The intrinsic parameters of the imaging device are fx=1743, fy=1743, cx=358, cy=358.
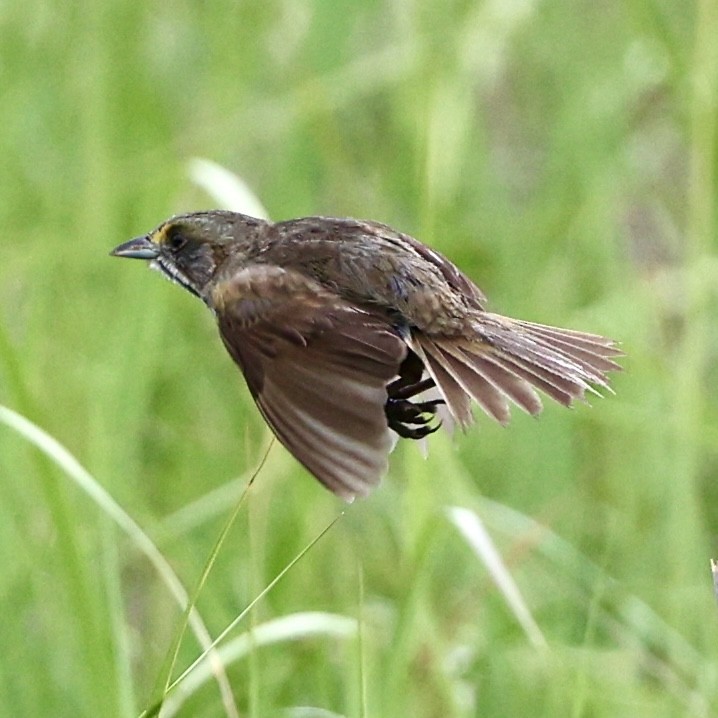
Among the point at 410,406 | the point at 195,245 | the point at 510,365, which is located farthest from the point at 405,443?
the point at 410,406

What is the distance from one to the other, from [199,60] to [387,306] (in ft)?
11.1

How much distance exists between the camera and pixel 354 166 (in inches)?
224

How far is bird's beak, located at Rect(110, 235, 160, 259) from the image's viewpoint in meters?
3.42

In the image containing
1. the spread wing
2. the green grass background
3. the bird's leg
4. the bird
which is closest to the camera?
the spread wing

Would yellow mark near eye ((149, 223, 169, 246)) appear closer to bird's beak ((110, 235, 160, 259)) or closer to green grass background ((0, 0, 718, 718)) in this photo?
bird's beak ((110, 235, 160, 259))

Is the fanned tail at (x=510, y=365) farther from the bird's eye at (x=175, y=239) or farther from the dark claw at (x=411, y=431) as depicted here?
the bird's eye at (x=175, y=239)

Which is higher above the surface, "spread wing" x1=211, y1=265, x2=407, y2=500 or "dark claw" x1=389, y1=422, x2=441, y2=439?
"spread wing" x1=211, y1=265, x2=407, y2=500

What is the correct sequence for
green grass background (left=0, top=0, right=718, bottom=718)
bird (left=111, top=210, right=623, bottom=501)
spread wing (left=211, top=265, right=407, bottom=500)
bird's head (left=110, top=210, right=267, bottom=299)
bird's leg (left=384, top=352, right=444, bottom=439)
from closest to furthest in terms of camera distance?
spread wing (left=211, top=265, right=407, bottom=500) < bird (left=111, top=210, right=623, bottom=501) < bird's leg (left=384, top=352, right=444, bottom=439) < bird's head (left=110, top=210, right=267, bottom=299) < green grass background (left=0, top=0, right=718, bottom=718)

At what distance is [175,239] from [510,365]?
864 mm

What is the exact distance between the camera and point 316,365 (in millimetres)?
2746

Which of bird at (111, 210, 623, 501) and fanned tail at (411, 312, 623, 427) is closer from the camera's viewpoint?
bird at (111, 210, 623, 501)

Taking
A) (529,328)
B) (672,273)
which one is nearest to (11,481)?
(529,328)

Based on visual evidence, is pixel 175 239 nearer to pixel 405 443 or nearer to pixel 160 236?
pixel 160 236

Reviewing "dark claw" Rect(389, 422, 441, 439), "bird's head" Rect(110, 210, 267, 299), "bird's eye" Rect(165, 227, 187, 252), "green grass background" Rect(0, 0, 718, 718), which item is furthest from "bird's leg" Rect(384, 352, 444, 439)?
"bird's eye" Rect(165, 227, 187, 252)
